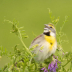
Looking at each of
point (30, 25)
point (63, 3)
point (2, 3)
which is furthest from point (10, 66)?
point (63, 3)

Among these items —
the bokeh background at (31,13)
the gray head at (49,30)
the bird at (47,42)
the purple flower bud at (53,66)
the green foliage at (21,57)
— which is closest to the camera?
the green foliage at (21,57)

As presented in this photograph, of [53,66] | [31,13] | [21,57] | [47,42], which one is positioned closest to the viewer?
[21,57]

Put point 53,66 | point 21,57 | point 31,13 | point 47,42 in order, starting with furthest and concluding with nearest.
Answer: point 31,13 < point 47,42 < point 53,66 < point 21,57

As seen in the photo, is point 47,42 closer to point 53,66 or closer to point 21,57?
point 53,66

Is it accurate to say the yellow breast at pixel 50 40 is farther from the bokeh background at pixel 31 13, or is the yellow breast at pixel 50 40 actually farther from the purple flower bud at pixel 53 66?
the bokeh background at pixel 31 13

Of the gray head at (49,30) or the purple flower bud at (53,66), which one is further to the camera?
the gray head at (49,30)

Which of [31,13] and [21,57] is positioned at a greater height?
[21,57]

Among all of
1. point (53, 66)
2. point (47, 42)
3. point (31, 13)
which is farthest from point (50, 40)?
point (31, 13)

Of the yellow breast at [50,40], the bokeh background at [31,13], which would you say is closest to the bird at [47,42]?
the yellow breast at [50,40]

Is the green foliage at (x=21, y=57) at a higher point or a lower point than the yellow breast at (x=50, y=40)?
higher

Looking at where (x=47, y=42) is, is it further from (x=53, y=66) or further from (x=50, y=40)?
(x=53, y=66)

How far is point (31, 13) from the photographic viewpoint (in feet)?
31.6

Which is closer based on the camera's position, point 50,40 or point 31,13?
point 50,40

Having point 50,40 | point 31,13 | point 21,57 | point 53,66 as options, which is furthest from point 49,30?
point 31,13
